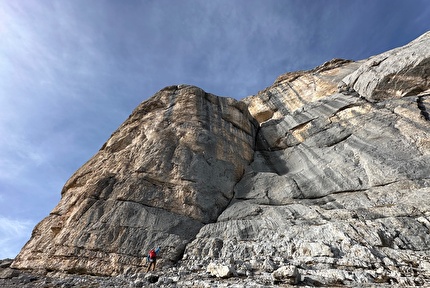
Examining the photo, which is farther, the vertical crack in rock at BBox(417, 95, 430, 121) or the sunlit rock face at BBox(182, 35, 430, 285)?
the vertical crack in rock at BBox(417, 95, 430, 121)

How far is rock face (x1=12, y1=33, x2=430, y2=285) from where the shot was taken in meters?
13.1

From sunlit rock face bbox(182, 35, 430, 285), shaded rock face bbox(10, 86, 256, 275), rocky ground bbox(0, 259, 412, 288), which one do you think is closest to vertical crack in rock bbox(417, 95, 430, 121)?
sunlit rock face bbox(182, 35, 430, 285)

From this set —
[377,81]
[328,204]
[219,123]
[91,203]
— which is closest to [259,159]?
[219,123]

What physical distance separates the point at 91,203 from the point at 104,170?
4.09 meters

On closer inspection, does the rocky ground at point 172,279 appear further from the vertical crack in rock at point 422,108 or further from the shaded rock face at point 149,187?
the vertical crack in rock at point 422,108

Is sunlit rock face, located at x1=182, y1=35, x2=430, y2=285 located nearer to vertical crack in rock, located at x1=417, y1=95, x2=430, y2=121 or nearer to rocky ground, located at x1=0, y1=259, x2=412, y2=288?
vertical crack in rock, located at x1=417, y1=95, x2=430, y2=121

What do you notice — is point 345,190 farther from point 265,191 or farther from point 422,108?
point 422,108

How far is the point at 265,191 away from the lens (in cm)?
2167

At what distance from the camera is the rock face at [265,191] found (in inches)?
515

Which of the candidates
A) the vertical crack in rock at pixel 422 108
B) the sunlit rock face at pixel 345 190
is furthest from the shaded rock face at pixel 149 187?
the vertical crack in rock at pixel 422 108

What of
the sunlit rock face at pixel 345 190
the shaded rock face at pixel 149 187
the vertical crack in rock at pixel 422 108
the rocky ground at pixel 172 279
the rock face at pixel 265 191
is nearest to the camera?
the rocky ground at pixel 172 279

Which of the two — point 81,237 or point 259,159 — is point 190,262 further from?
point 259,159

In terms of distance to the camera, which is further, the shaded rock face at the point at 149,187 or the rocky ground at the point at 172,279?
the shaded rock face at the point at 149,187

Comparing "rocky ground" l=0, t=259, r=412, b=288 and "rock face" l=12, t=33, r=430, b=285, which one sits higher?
"rock face" l=12, t=33, r=430, b=285
